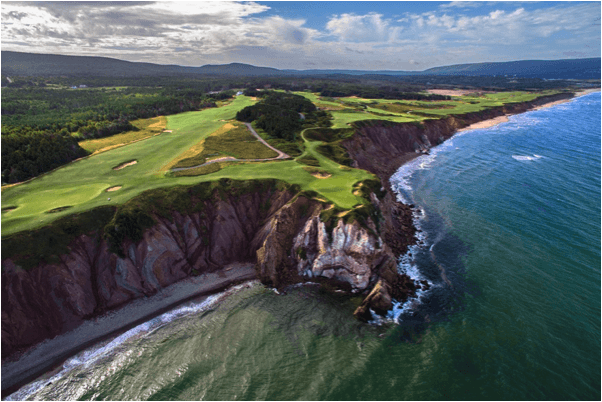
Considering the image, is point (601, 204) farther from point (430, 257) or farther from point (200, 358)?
point (200, 358)

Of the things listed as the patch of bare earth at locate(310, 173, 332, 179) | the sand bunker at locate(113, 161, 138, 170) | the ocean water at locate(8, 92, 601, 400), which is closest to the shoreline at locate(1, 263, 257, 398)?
the ocean water at locate(8, 92, 601, 400)

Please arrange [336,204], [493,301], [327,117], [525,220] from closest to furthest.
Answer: [493,301] < [336,204] < [525,220] < [327,117]


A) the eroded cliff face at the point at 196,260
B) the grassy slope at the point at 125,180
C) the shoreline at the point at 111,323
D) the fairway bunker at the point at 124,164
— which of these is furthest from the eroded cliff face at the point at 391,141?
the fairway bunker at the point at 124,164

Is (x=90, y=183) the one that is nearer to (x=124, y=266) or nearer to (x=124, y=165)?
(x=124, y=165)

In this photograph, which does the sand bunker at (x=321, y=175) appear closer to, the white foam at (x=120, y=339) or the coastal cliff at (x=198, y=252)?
the coastal cliff at (x=198, y=252)

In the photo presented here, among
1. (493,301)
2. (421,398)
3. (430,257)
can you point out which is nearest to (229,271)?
(421,398)

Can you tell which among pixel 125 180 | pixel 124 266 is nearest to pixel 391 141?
pixel 125 180
